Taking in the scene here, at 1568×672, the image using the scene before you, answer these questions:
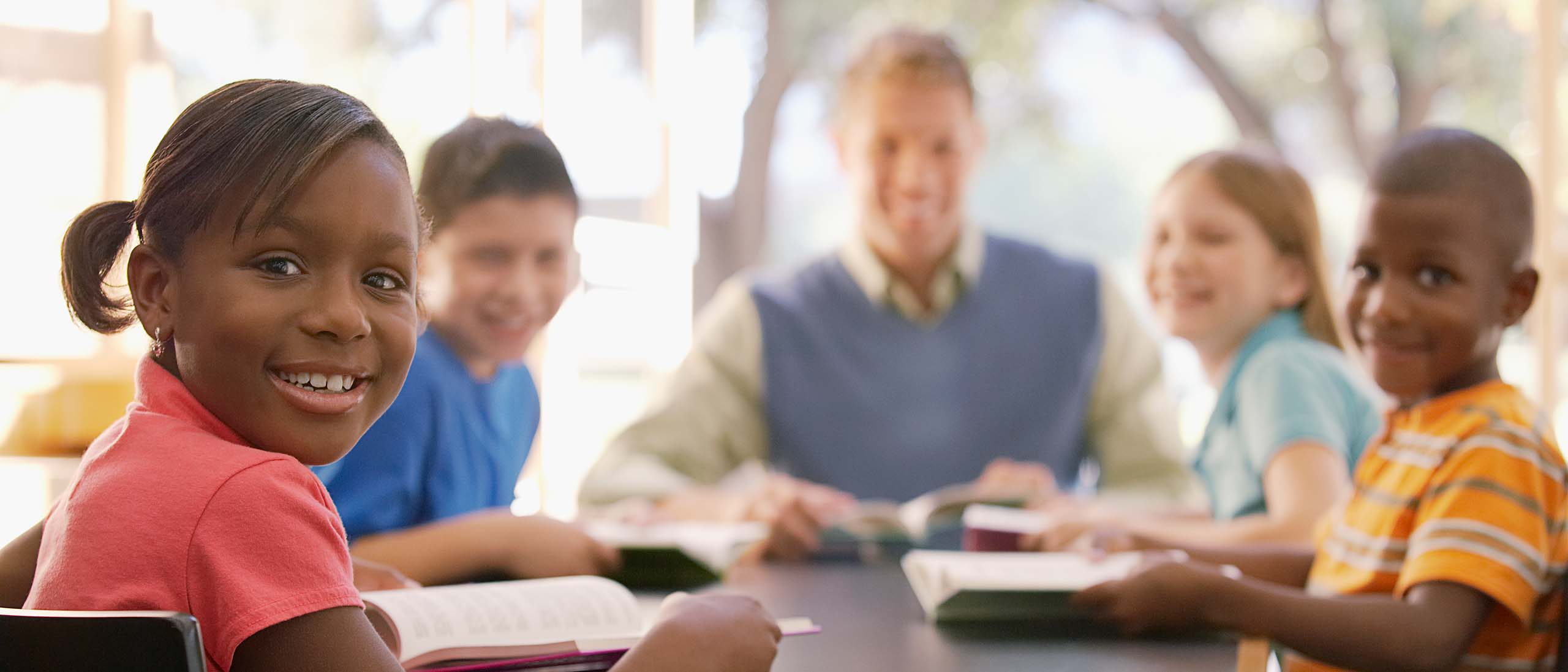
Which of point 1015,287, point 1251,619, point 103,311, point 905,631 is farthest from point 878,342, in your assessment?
point 103,311

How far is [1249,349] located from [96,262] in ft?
4.35

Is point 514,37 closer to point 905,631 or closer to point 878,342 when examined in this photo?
point 878,342

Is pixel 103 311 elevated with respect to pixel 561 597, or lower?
elevated

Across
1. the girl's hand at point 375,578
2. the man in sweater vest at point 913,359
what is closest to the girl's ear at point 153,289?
the girl's hand at point 375,578

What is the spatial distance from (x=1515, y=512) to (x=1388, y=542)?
0.38ft

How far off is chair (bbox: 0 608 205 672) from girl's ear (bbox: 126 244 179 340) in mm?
171

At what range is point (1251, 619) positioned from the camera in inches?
41.4

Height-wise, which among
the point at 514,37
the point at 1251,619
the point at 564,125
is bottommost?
the point at 1251,619

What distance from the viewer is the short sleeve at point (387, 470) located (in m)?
1.35

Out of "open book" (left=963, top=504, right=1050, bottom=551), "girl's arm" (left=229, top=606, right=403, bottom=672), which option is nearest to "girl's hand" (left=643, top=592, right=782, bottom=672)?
"girl's arm" (left=229, top=606, right=403, bottom=672)

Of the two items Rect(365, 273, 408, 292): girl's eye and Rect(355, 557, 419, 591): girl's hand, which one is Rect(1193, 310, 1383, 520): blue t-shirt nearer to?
Rect(355, 557, 419, 591): girl's hand

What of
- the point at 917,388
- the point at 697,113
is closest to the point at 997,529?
the point at 917,388

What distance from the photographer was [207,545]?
619 millimetres

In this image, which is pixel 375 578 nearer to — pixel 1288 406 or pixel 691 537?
pixel 691 537
